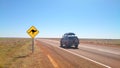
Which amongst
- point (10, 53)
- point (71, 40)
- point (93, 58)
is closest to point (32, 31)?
point (10, 53)

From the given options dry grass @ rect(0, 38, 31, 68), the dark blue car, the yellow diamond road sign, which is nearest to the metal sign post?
the yellow diamond road sign

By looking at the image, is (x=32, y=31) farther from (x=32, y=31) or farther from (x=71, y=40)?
(x=71, y=40)

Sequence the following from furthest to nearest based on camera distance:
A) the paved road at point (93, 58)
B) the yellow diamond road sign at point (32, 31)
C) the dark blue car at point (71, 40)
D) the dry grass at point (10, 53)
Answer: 1. the dark blue car at point (71, 40)
2. the yellow diamond road sign at point (32, 31)
3. the dry grass at point (10, 53)
4. the paved road at point (93, 58)

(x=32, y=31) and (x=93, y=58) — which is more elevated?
(x=32, y=31)

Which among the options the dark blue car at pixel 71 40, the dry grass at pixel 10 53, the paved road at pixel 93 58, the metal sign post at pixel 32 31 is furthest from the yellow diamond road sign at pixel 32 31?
the dark blue car at pixel 71 40

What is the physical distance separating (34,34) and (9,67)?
10002 millimetres

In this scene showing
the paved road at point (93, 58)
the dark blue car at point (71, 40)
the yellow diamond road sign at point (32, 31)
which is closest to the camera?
the paved road at point (93, 58)

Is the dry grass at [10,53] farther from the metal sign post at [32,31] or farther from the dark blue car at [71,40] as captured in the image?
the dark blue car at [71,40]

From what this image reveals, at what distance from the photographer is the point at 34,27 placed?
20.8m

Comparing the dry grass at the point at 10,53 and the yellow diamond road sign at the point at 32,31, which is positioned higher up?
the yellow diamond road sign at the point at 32,31

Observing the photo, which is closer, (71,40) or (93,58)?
(93,58)

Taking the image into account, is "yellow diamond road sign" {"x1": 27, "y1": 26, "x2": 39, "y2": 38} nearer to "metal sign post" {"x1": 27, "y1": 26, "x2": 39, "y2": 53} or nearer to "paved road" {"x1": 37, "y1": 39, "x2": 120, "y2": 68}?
"metal sign post" {"x1": 27, "y1": 26, "x2": 39, "y2": 53}


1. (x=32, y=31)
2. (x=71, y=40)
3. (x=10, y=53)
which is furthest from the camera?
(x=71, y=40)

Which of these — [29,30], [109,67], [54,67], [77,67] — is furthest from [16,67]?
[29,30]
